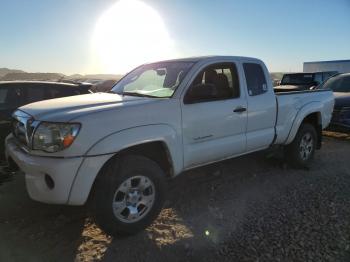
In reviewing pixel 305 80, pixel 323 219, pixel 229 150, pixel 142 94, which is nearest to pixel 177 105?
pixel 142 94

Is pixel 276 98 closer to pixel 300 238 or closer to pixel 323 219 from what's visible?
pixel 323 219

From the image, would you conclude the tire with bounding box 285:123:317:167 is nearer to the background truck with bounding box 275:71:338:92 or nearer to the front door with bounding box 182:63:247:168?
the front door with bounding box 182:63:247:168

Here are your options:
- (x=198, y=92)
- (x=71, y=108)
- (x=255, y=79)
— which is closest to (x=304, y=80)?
(x=255, y=79)

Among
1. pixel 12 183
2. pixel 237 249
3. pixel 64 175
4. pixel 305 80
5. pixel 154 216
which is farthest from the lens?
pixel 305 80

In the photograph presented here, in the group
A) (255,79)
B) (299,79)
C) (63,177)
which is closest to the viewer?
(63,177)

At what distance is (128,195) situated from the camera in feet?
12.0

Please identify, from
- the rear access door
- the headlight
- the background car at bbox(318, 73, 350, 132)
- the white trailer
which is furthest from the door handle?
the white trailer

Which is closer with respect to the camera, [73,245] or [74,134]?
[74,134]

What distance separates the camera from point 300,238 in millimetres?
3666

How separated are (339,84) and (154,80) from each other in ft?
23.4

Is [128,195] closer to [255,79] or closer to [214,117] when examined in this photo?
[214,117]

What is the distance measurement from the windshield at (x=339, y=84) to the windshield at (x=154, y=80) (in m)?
6.52

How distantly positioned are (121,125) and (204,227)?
1466 millimetres

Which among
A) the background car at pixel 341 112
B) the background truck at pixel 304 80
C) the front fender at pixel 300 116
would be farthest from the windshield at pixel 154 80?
the background truck at pixel 304 80
